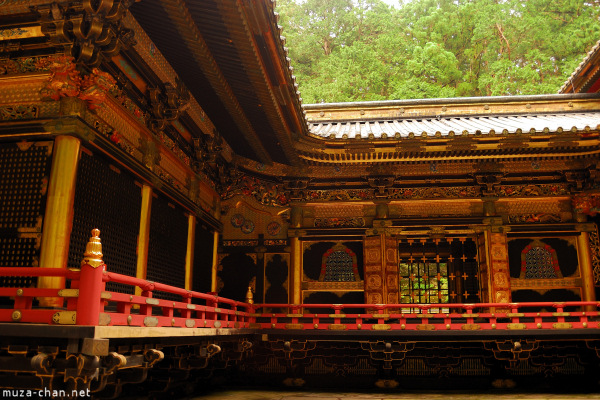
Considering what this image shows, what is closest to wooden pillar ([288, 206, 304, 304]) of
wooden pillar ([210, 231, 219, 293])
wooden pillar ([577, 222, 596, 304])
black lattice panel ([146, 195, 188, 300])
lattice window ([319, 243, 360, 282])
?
lattice window ([319, 243, 360, 282])

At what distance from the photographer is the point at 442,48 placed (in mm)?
24281

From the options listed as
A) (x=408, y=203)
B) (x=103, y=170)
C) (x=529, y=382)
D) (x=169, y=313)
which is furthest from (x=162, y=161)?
(x=529, y=382)

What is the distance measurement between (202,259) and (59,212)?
Result: 16.7ft

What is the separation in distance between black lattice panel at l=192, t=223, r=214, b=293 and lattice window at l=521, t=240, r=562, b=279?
694 cm

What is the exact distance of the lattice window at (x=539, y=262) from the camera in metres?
11.0

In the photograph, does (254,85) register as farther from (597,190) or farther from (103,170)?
(597,190)

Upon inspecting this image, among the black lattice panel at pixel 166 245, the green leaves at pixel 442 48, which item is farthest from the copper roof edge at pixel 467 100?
the green leaves at pixel 442 48

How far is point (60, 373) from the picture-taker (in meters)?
4.44

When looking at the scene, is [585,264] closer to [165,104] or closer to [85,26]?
[165,104]

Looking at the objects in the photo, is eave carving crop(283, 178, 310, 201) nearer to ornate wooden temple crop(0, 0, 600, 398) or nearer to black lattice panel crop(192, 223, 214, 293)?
ornate wooden temple crop(0, 0, 600, 398)

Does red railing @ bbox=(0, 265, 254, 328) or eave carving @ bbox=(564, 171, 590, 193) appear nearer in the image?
red railing @ bbox=(0, 265, 254, 328)

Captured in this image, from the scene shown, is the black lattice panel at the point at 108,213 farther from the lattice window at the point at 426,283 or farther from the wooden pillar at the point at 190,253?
the lattice window at the point at 426,283

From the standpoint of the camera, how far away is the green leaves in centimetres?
2269

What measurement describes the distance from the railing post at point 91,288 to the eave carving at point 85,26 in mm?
2609
